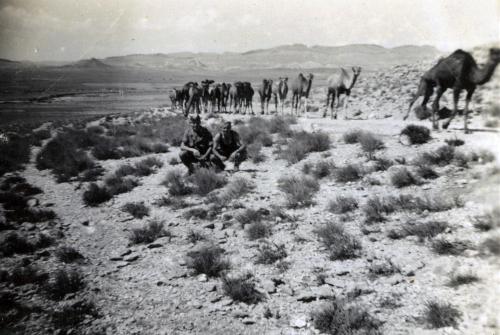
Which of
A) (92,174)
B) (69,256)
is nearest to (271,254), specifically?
(69,256)

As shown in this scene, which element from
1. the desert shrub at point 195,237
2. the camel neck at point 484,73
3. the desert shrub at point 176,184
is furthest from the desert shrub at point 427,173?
the desert shrub at point 176,184

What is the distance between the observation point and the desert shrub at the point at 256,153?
41.9 ft

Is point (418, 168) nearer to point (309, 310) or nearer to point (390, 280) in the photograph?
point (390, 280)

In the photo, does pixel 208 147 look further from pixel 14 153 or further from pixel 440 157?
pixel 14 153

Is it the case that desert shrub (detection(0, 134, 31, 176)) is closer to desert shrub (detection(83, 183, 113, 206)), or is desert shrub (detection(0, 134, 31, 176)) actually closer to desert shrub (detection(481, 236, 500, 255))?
desert shrub (detection(83, 183, 113, 206))

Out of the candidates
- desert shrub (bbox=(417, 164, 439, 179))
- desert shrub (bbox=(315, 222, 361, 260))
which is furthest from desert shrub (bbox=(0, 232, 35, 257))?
desert shrub (bbox=(417, 164, 439, 179))

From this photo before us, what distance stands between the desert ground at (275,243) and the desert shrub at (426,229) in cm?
3

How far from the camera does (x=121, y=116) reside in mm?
29828

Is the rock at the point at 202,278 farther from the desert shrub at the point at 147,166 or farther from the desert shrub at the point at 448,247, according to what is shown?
the desert shrub at the point at 147,166

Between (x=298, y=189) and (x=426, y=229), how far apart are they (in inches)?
129

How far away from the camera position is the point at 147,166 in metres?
13.7

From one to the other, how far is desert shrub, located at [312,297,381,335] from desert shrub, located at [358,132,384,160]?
6520mm

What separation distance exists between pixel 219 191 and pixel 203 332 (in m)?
5.41

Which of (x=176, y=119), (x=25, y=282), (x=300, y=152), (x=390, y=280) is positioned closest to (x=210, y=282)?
(x=390, y=280)
